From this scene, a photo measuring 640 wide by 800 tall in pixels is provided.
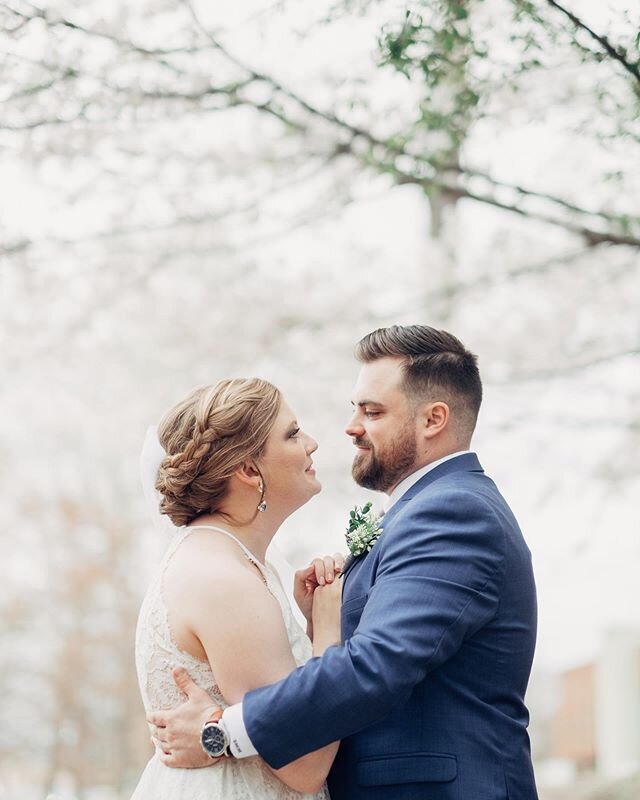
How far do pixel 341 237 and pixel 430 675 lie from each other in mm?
9307

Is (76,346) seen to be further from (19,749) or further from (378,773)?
(19,749)

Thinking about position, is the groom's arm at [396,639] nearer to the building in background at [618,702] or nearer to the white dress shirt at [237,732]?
the white dress shirt at [237,732]

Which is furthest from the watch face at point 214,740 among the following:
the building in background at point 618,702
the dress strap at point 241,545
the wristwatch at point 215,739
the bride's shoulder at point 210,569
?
the building in background at point 618,702

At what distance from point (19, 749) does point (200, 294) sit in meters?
16.6

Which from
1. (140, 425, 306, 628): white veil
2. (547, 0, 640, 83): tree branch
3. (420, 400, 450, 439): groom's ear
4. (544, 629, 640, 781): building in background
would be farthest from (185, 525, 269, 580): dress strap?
(544, 629, 640, 781): building in background

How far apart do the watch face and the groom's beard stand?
2.73 ft

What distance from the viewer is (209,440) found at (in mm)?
3123

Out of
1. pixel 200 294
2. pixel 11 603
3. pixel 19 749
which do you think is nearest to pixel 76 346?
pixel 200 294

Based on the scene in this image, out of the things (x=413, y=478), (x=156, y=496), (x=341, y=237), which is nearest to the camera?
(x=413, y=478)

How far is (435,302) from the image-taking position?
31.9ft

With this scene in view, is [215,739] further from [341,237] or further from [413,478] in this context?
[341,237]

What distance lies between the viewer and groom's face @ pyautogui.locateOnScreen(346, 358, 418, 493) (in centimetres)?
327

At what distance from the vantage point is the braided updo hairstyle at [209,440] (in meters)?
3.13

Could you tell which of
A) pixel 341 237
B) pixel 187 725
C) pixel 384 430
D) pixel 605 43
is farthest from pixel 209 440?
pixel 341 237
